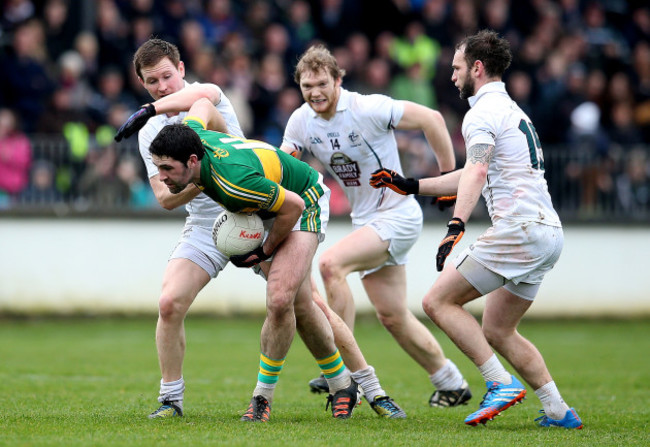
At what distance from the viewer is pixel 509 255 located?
6.97 m

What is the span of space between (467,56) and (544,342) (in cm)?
783

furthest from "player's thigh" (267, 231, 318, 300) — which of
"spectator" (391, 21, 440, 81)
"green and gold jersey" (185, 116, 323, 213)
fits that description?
"spectator" (391, 21, 440, 81)

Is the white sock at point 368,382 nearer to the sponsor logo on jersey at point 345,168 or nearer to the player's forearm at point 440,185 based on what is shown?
the player's forearm at point 440,185

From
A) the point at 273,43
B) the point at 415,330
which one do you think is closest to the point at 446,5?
the point at 273,43

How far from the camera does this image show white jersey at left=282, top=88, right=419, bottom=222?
857 cm

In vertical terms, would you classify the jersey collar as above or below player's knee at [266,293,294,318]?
above

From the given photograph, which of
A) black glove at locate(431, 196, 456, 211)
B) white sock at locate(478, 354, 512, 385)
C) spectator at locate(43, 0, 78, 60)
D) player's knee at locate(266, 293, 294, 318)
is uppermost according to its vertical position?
spectator at locate(43, 0, 78, 60)

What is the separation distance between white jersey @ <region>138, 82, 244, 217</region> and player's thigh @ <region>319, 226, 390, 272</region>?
114 cm

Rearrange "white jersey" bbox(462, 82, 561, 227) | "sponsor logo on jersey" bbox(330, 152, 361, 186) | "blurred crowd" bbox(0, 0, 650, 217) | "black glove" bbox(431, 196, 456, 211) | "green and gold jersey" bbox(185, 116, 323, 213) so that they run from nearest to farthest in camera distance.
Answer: "green and gold jersey" bbox(185, 116, 323, 213) → "white jersey" bbox(462, 82, 561, 227) → "black glove" bbox(431, 196, 456, 211) → "sponsor logo on jersey" bbox(330, 152, 361, 186) → "blurred crowd" bbox(0, 0, 650, 217)

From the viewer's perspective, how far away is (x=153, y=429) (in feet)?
21.4

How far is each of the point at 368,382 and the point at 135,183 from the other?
8.47 m

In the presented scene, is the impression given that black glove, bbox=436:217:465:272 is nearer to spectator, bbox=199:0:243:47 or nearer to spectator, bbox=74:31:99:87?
spectator, bbox=74:31:99:87

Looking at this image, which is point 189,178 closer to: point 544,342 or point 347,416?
point 347,416

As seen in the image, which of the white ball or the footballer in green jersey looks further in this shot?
the white ball
